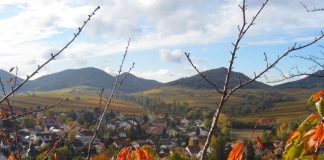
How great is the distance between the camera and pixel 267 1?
2492mm

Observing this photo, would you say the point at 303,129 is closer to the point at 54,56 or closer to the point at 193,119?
the point at 54,56

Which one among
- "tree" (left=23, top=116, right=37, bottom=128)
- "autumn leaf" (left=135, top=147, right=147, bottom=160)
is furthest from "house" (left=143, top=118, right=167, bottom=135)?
"autumn leaf" (left=135, top=147, right=147, bottom=160)

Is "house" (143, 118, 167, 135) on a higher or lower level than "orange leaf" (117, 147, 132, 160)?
lower

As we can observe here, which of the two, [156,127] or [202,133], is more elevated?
[156,127]

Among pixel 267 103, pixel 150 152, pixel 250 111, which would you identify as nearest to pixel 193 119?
pixel 250 111

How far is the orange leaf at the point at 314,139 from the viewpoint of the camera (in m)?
1.82

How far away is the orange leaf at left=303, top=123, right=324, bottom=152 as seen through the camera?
1820 millimetres

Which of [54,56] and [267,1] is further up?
[267,1]

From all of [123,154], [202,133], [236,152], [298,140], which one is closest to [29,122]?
[202,133]

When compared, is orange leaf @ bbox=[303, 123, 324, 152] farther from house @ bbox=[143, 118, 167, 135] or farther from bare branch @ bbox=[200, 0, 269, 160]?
house @ bbox=[143, 118, 167, 135]

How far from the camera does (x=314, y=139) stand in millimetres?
1850

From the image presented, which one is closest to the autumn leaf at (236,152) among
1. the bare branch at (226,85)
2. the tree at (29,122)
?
the bare branch at (226,85)

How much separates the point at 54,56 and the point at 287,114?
4703 inches

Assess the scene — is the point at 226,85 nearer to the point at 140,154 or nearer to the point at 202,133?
the point at 140,154
